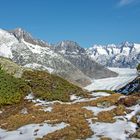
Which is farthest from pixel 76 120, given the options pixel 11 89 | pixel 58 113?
pixel 11 89

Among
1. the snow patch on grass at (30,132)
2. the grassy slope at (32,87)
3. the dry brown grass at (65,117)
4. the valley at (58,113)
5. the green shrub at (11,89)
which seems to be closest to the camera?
the dry brown grass at (65,117)

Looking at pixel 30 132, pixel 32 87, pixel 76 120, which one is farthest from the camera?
pixel 32 87

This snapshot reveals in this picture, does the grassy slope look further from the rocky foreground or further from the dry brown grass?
the dry brown grass

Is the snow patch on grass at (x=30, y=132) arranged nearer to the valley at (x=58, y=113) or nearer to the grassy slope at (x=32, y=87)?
the valley at (x=58, y=113)

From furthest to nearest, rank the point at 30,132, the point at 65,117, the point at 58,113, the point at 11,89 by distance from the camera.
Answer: the point at 11,89 → the point at 58,113 → the point at 65,117 → the point at 30,132

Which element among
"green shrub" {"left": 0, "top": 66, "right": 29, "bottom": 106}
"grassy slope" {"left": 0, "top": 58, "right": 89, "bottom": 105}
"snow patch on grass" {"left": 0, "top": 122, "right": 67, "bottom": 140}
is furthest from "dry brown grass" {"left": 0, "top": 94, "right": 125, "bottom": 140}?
"grassy slope" {"left": 0, "top": 58, "right": 89, "bottom": 105}

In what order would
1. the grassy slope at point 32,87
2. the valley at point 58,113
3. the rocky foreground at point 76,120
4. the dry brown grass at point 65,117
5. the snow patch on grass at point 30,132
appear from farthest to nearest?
1. the grassy slope at point 32,87
2. the snow patch on grass at point 30,132
3. the valley at point 58,113
4. the dry brown grass at point 65,117
5. the rocky foreground at point 76,120

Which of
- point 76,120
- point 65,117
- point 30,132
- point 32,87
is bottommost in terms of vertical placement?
point 30,132

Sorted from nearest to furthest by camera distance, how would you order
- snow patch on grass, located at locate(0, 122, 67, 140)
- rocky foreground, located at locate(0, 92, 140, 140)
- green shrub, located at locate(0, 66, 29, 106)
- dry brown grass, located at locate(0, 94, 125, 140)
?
rocky foreground, located at locate(0, 92, 140, 140), dry brown grass, located at locate(0, 94, 125, 140), snow patch on grass, located at locate(0, 122, 67, 140), green shrub, located at locate(0, 66, 29, 106)

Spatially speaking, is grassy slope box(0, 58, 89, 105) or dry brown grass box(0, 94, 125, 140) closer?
dry brown grass box(0, 94, 125, 140)

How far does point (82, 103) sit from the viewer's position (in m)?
39.9

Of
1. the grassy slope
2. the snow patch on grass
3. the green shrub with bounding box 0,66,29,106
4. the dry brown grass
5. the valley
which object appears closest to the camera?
the dry brown grass

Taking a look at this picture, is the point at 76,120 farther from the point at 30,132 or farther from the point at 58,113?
the point at 30,132

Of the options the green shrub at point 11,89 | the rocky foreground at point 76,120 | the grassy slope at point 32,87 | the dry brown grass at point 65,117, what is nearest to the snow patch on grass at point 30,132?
the rocky foreground at point 76,120
